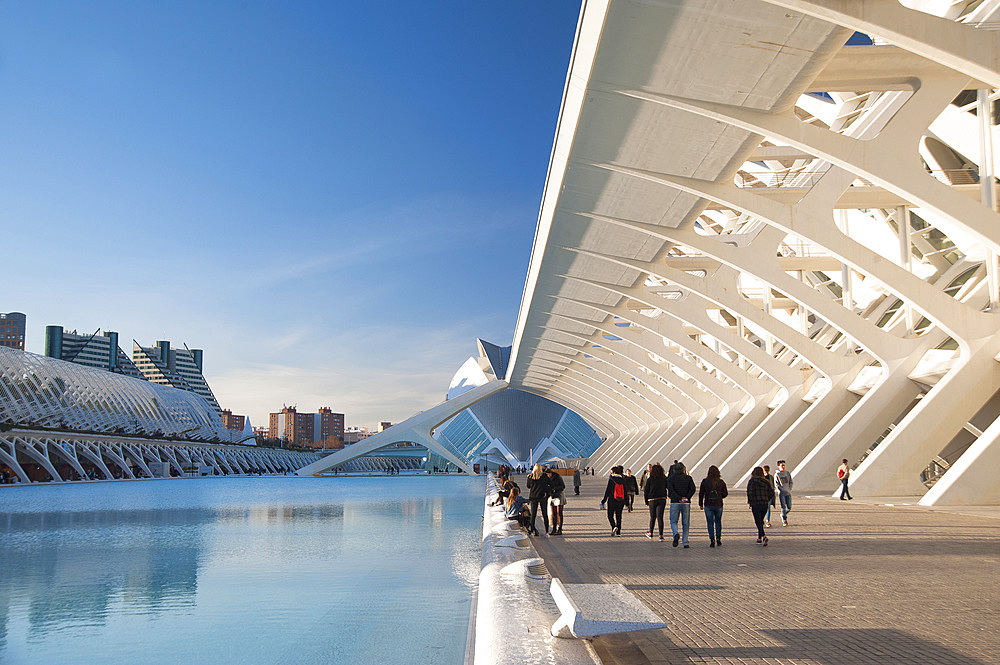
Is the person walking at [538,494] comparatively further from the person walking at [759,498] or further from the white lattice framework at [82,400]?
the white lattice framework at [82,400]

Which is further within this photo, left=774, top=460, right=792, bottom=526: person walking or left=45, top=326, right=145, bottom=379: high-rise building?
left=45, top=326, right=145, bottom=379: high-rise building

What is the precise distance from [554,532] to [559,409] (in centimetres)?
7029

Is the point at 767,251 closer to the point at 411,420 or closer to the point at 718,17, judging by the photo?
the point at 718,17

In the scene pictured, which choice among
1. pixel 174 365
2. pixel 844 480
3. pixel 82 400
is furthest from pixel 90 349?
→ pixel 844 480

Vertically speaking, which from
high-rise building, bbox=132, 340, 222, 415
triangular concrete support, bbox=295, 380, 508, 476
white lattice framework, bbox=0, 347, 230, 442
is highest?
high-rise building, bbox=132, 340, 222, 415

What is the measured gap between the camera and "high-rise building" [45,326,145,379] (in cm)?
15200

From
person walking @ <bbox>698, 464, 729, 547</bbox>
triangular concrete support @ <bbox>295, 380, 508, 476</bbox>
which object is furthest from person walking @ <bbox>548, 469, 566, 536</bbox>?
triangular concrete support @ <bbox>295, 380, 508, 476</bbox>

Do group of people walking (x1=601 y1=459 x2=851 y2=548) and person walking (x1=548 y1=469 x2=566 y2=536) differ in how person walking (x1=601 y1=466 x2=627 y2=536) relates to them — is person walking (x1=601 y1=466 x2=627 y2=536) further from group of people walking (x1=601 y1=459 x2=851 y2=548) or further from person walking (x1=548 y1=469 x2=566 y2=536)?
person walking (x1=548 y1=469 x2=566 y2=536)

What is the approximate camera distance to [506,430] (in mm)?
77000

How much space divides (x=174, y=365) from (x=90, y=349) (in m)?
16.7

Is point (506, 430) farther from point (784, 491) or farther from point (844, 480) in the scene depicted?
point (784, 491)

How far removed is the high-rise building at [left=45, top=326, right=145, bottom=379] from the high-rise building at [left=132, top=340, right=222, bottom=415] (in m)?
6.14

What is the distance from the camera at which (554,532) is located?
1057cm

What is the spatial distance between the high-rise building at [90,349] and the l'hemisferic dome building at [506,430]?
91431mm
